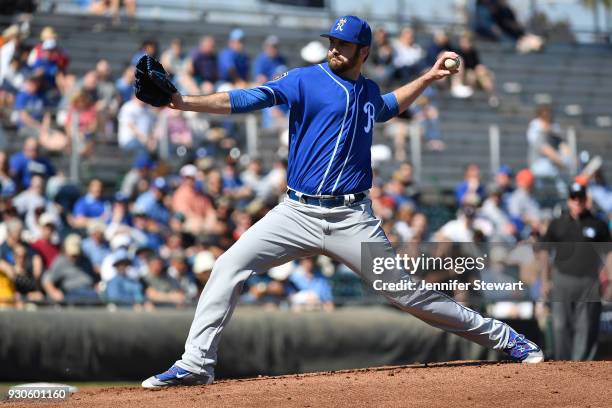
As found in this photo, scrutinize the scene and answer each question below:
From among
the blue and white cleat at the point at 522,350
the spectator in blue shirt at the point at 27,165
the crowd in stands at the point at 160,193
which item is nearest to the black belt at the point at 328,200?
the blue and white cleat at the point at 522,350

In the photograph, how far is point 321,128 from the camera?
7.13 metres

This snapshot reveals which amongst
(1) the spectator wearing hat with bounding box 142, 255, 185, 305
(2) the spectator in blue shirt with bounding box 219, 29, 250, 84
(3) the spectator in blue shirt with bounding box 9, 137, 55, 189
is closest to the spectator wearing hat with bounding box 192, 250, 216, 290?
(1) the spectator wearing hat with bounding box 142, 255, 185, 305

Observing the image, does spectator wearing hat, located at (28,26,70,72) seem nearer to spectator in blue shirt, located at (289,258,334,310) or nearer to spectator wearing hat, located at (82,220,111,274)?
spectator wearing hat, located at (82,220,111,274)

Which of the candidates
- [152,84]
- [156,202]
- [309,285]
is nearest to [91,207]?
[156,202]

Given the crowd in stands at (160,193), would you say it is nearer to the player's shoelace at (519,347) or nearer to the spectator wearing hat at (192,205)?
the spectator wearing hat at (192,205)

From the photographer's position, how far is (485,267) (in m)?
9.00

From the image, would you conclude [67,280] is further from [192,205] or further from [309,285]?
[309,285]

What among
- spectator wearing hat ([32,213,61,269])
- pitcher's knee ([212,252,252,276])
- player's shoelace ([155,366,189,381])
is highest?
pitcher's knee ([212,252,252,276])

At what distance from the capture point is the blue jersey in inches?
281

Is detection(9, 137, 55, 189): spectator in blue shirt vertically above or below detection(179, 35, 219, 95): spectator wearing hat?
below

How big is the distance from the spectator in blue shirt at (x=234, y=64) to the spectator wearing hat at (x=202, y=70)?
5.1 inches

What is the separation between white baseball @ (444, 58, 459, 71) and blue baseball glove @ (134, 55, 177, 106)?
1887mm

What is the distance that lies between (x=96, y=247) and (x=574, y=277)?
18.7 ft

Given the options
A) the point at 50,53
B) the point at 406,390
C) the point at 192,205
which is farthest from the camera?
the point at 50,53
